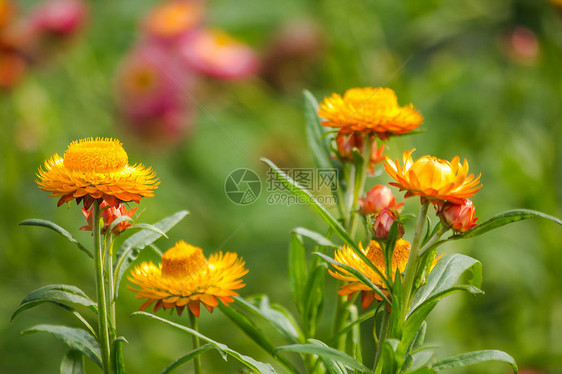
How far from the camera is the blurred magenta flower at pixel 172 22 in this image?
1.21 m

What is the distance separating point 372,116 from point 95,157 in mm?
217

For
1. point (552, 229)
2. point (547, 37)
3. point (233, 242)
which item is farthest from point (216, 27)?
point (552, 229)

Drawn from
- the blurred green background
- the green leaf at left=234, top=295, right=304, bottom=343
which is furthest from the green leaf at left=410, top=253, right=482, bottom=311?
the blurred green background

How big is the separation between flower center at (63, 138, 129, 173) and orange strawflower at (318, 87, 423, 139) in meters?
0.17

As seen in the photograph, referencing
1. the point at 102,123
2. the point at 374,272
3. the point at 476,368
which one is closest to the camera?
the point at 374,272

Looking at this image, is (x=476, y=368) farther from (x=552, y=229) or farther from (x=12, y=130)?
(x=12, y=130)

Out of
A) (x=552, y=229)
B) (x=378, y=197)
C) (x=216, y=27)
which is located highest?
(x=216, y=27)

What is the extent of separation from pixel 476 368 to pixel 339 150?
774mm

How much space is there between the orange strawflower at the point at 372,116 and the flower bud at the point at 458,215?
0.12 meters

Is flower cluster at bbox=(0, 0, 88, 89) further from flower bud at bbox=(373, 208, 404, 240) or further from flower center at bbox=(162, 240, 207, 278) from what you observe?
flower bud at bbox=(373, 208, 404, 240)

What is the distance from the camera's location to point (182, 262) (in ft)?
1.49

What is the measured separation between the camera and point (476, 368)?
1149 mm

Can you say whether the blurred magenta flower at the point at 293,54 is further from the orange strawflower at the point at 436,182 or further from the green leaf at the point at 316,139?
the orange strawflower at the point at 436,182

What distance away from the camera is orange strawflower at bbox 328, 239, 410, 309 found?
435mm
